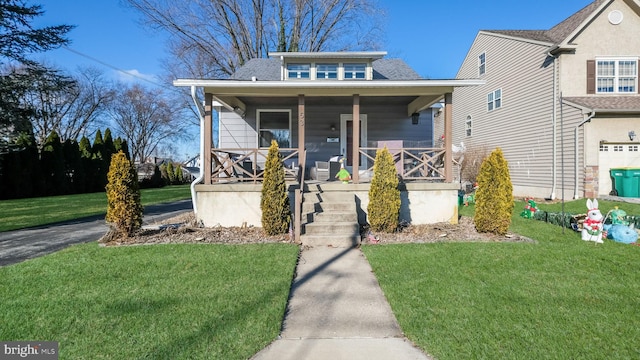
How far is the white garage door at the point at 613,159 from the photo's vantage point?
11273 mm

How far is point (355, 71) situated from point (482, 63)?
9635 mm

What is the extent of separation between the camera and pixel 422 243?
564 cm

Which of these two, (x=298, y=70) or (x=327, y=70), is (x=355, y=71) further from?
(x=298, y=70)

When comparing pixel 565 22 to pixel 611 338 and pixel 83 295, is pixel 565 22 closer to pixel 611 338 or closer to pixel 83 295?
pixel 611 338

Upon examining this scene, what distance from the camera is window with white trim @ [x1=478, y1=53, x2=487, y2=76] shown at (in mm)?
16595

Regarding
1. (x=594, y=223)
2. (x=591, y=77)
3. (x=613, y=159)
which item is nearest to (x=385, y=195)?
(x=594, y=223)

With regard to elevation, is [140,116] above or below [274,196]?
above

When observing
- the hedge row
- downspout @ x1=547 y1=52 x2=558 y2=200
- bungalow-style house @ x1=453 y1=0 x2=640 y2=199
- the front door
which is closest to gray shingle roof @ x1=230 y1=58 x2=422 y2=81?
the front door

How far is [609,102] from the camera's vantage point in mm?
11445

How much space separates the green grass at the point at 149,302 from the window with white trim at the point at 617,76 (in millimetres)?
13932

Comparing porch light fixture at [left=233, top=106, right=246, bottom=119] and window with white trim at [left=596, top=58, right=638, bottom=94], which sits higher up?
window with white trim at [left=596, top=58, right=638, bottom=94]

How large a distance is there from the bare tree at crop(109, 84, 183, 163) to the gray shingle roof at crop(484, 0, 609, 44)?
32.2m

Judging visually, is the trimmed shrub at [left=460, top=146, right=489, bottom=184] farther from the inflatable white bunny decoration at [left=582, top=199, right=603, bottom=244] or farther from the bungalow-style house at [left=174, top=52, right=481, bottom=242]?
the inflatable white bunny decoration at [left=582, top=199, right=603, bottom=244]

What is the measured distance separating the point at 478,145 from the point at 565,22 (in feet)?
20.9
